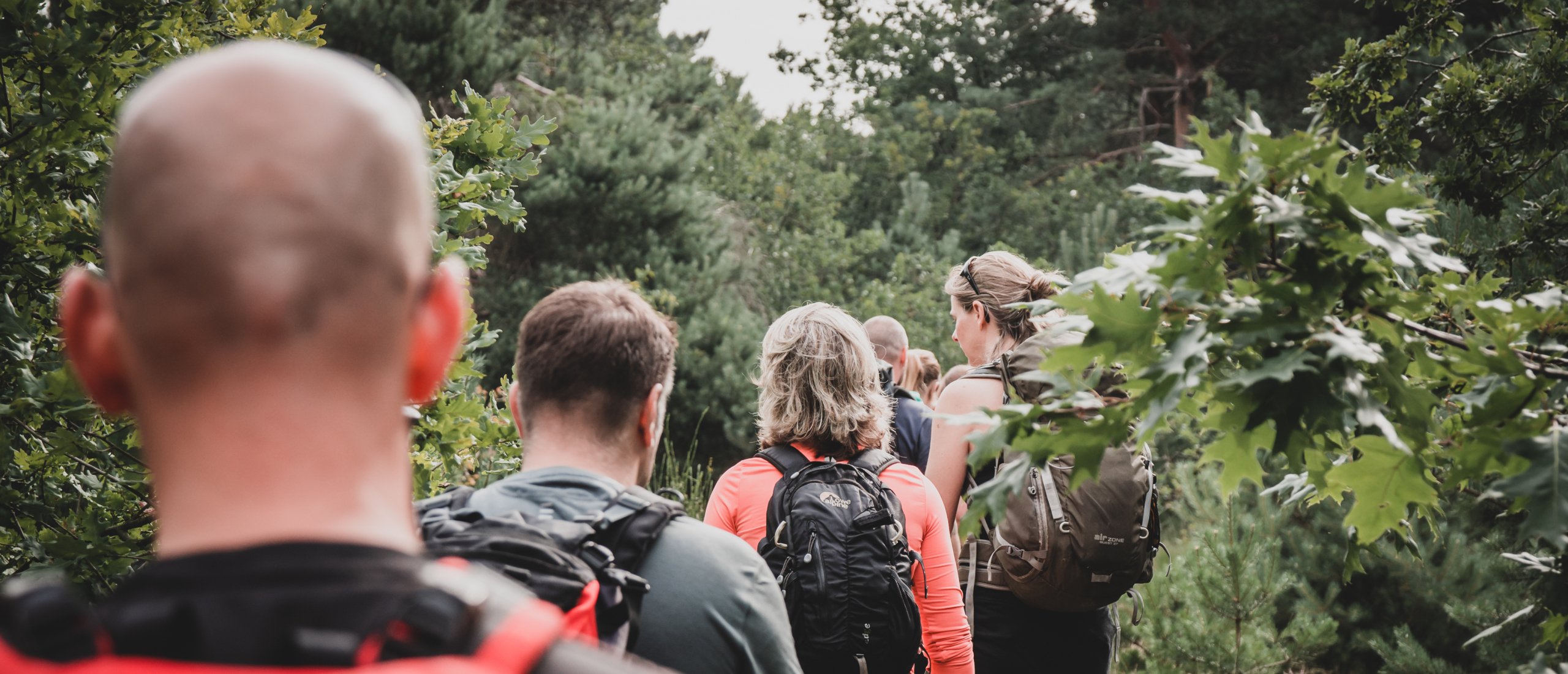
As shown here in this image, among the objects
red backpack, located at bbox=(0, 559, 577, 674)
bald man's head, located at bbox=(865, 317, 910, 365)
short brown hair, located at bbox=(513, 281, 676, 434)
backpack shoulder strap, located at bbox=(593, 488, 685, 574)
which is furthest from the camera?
bald man's head, located at bbox=(865, 317, 910, 365)

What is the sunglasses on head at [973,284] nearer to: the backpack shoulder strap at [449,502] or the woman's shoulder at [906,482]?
the woman's shoulder at [906,482]

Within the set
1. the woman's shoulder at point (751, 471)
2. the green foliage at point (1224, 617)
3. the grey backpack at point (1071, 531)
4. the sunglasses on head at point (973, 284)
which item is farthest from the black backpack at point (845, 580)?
the green foliage at point (1224, 617)

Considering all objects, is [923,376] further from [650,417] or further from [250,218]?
[250,218]

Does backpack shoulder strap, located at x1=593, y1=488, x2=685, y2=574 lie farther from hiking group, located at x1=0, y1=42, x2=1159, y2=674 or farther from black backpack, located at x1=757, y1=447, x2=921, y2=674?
black backpack, located at x1=757, y1=447, x2=921, y2=674

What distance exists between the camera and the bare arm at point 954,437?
2865mm

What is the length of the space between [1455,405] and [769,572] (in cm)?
126

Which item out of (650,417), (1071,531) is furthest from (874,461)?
(650,417)

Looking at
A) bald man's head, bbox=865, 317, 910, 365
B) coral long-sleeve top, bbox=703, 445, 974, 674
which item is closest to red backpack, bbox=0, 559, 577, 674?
coral long-sleeve top, bbox=703, 445, 974, 674

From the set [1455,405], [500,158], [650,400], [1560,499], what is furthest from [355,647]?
[500,158]

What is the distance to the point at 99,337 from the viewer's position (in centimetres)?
76

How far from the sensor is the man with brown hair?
154cm

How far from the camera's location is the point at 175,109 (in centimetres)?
72

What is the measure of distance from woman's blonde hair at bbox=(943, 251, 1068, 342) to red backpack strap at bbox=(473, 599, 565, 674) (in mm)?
2415

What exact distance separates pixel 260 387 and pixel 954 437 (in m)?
2.43
